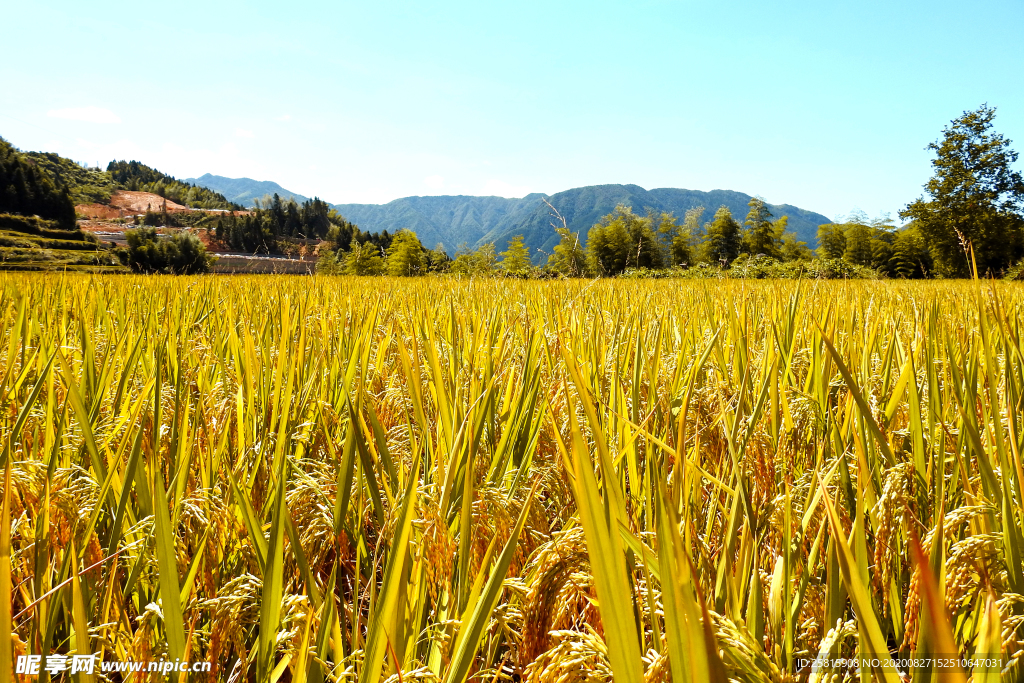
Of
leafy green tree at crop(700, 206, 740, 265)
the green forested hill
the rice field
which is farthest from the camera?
the green forested hill

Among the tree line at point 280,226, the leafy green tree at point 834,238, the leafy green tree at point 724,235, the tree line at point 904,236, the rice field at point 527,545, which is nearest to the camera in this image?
the rice field at point 527,545

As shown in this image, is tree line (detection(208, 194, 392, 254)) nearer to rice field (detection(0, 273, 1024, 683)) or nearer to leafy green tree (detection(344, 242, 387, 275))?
leafy green tree (detection(344, 242, 387, 275))

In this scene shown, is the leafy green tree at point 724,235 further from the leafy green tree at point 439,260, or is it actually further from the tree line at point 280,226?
the leafy green tree at point 439,260

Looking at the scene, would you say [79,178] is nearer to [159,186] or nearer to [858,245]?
[159,186]

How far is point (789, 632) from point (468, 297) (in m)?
2.61

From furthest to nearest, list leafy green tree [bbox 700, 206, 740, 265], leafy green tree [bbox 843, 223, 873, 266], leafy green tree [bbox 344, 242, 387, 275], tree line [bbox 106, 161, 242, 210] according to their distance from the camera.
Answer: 1. tree line [bbox 106, 161, 242, 210]
2. leafy green tree [bbox 700, 206, 740, 265]
3. leafy green tree [bbox 843, 223, 873, 266]
4. leafy green tree [bbox 344, 242, 387, 275]

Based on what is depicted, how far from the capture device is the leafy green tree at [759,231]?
3466 cm

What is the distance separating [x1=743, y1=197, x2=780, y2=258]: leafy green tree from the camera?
3466 centimetres

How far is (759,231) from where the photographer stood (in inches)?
1399

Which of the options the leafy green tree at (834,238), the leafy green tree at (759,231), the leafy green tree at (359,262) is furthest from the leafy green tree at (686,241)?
the leafy green tree at (359,262)

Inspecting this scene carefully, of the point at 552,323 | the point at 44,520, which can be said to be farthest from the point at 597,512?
the point at 552,323

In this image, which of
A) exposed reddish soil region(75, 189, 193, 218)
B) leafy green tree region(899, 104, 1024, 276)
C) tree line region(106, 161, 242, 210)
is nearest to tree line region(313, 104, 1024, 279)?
leafy green tree region(899, 104, 1024, 276)

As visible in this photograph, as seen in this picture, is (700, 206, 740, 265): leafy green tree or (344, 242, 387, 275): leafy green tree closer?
(344, 242, 387, 275): leafy green tree

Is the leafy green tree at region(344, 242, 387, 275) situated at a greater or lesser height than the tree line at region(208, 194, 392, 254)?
lesser
